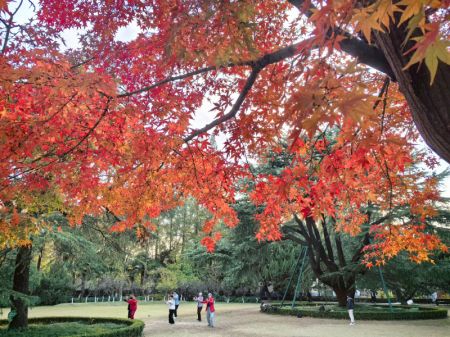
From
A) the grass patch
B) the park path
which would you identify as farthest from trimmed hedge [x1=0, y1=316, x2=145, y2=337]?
the park path

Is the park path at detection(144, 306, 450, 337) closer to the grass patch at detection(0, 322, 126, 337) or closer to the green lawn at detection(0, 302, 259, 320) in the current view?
the grass patch at detection(0, 322, 126, 337)

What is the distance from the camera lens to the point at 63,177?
22.6ft

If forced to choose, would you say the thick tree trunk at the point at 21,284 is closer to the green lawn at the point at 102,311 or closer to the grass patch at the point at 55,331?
the grass patch at the point at 55,331

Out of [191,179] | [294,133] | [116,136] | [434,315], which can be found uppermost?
[116,136]

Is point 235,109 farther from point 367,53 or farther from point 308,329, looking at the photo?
point 308,329

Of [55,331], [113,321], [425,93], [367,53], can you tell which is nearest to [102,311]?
[113,321]

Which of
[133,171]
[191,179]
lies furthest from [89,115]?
[191,179]

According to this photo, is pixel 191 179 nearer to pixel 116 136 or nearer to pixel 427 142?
pixel 116 136

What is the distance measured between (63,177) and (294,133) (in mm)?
5486

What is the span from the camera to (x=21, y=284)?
14.2 metres

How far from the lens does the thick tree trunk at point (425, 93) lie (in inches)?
116

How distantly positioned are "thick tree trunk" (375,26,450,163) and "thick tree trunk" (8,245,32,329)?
43.7ft

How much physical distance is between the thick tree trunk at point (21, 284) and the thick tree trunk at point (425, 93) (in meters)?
13.3

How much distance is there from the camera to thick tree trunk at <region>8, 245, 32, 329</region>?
13.4 meters
